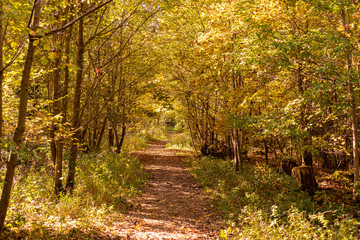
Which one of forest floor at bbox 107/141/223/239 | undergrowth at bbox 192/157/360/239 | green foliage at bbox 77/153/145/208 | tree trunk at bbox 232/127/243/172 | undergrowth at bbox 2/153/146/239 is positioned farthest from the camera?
tree trunk at bbox 232/127/243/172

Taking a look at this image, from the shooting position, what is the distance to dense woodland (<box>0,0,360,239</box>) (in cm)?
459

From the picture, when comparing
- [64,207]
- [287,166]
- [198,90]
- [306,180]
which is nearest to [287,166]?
[287,166]

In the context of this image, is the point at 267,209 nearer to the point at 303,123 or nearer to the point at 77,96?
the point at 303,123

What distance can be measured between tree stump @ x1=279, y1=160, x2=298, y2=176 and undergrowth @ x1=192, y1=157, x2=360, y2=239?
0.74m

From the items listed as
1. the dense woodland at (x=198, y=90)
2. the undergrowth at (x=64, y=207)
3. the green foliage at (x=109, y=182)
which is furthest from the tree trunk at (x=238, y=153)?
the undergrowth at (x=64, y=207)

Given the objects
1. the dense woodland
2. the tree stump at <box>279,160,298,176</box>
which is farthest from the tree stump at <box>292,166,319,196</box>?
the tree stump at <box>279,160,298,176</box>

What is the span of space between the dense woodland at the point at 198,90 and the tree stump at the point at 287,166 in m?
0.09

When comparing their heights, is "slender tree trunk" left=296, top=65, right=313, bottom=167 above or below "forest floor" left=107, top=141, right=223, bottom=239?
above

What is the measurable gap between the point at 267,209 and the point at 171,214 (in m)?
2.30

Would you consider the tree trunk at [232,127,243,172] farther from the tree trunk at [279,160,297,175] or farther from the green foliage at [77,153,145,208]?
the green foliage at [77,153,145,208]

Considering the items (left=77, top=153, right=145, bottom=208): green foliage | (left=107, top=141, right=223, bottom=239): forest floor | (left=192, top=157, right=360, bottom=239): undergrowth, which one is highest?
(left=77, top=153, right=145, bottom=208): green foliage

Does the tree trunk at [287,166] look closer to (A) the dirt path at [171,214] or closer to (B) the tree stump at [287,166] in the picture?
(B) the tree stump at [287,166]

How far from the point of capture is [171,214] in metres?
6.40

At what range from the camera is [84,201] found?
18.4ft
